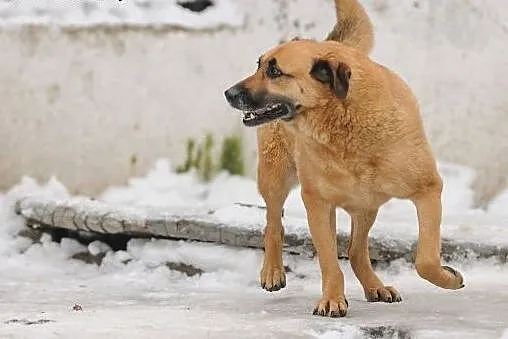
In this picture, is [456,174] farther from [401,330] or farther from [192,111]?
[401,330]

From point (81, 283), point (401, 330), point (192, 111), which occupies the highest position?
point (192, 111)

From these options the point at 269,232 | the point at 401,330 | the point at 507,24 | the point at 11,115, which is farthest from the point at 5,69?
the point at 401,330

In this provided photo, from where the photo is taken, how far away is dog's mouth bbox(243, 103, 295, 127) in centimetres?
468

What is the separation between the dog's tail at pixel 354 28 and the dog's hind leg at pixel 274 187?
620 millimetres

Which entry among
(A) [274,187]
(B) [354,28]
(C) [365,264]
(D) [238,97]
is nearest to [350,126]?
(D) [238,97]

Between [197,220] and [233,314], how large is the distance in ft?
6.41

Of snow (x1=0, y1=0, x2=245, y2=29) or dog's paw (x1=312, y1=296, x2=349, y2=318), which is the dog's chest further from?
snow (x1=0, y1=0, x2=245, y2=29)

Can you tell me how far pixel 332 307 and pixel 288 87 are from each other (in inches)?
39.9

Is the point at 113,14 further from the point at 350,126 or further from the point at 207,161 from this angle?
the point at 350,126

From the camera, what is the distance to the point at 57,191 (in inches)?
319

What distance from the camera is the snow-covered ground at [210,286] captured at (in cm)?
448

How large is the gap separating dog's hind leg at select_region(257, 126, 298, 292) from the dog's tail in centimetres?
62

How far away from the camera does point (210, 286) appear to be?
6426mm

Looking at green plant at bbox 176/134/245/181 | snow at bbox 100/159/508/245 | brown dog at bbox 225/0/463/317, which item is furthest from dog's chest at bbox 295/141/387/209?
green plant at bbox 176/134/245/181
